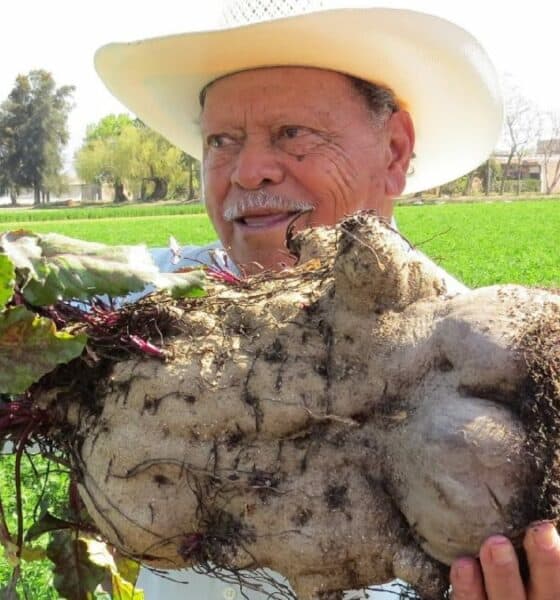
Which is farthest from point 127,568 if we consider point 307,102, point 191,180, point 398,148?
point 191,180

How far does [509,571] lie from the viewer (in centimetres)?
123

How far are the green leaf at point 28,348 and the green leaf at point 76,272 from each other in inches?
2.3

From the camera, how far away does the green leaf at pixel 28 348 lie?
4.58 feet

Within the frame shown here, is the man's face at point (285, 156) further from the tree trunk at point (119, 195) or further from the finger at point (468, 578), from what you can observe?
the tree trunk at point (119, 195)

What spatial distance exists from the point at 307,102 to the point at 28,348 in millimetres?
1295

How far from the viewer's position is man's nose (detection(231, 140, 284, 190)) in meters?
2.27

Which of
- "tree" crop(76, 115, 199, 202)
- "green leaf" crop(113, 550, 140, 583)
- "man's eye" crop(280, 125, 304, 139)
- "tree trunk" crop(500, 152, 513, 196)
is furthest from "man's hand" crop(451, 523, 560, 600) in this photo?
"tree trunk" crop(500, 152, 513, 196)

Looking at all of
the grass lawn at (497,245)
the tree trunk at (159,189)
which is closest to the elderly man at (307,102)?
the grass lawn at (497,245)

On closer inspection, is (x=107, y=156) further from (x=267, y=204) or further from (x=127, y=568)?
(x=127, y=568)

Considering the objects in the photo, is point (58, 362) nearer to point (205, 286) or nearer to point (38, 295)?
point (38, 295)

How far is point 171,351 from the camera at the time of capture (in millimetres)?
1489

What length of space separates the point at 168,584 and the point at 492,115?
1930mm

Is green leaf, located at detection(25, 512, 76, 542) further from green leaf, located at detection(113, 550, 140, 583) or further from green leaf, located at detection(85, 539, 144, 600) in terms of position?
green leaf, located at detection(113, 550, 140, 583)

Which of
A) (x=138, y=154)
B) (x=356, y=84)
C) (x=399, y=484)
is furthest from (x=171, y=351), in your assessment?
(x=138, y=154)
